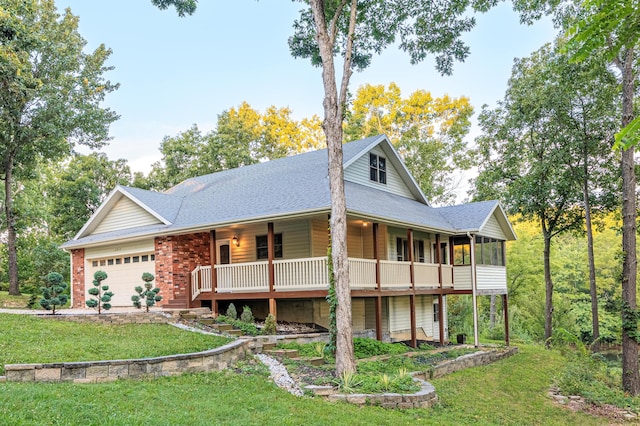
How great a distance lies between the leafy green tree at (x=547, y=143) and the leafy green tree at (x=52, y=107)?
762 inches

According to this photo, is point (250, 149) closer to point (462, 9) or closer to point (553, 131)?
point (553, 131)

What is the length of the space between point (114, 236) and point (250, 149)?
66.9 feet

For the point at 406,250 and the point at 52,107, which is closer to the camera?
the point at 406,250

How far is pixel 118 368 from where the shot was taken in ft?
27.0

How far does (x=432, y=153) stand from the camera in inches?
Result: 1273

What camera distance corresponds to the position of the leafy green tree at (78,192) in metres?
29.6

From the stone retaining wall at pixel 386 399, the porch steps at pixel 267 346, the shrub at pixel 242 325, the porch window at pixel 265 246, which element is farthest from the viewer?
the porch window at pixel 265 246

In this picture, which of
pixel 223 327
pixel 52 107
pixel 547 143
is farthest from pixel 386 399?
pixel 52 107

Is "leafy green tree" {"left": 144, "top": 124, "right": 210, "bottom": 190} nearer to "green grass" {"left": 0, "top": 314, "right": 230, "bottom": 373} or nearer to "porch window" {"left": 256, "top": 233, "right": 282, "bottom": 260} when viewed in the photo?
"porch window" {"left": 256, "top": 233, "right": 282, "bottom": 260}

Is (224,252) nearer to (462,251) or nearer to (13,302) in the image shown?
(13,302)

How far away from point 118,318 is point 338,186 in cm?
703

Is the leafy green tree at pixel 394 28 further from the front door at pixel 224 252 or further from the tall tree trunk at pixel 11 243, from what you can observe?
the tall tree trunk at pixel 11 243

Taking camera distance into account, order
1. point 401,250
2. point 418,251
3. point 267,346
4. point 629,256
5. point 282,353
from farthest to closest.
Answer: point 418,251 < point 401,250 < point 629,256 < point 267,346 < point 282,353

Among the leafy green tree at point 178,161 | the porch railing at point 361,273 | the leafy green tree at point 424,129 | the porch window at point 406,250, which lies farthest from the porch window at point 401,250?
the leafy green tree at point 178,161
